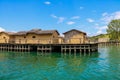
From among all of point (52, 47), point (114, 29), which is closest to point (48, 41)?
point (52, 47)

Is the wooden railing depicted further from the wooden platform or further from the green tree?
the green tree

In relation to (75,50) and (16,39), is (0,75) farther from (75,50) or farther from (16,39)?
(16,39)

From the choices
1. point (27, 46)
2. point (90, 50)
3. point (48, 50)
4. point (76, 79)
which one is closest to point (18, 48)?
point (27, 46)

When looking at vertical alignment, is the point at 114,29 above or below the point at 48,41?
above

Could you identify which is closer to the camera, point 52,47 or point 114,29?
point 52,47

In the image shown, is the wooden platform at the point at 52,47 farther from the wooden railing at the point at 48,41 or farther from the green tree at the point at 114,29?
the green tree at the point at 114,29

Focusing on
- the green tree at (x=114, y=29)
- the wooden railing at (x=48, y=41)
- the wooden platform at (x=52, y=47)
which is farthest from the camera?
the green tree at (x=114, y=29)

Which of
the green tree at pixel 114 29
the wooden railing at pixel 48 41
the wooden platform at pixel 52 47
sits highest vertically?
the green tree at pixel 114 29

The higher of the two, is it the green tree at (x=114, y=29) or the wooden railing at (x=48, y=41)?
the green tree at (x=114, y=29)

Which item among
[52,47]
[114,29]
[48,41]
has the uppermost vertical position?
[114,29]

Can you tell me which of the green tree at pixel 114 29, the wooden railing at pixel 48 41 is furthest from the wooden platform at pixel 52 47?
the green tree at pixel 114 29

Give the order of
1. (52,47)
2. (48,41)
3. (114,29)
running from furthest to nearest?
(114,29)
(48,41)
(52,47)

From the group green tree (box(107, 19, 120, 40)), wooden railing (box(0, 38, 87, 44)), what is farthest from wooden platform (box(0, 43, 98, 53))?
green tree (box(107, 19, 120, 40))

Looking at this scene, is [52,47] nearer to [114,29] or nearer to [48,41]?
[48,41]
